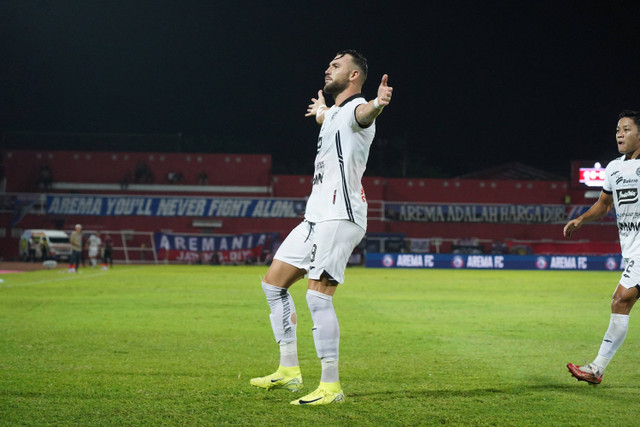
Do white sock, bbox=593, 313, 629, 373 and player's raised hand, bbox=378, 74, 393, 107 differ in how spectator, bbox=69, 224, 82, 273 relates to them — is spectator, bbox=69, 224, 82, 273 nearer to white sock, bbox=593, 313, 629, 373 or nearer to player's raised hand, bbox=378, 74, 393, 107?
white sock, bbox=593, 313, 629, 373

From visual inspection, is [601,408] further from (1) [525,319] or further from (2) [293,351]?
(1) [525,319]

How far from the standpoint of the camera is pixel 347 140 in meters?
5.53

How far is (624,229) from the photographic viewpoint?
6.72 meters

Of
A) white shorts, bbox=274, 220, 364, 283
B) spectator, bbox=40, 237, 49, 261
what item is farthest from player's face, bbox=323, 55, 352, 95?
spectator, bbox=40, 237, 49, 261

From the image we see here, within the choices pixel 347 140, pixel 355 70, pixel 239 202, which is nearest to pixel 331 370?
pixel 347 140

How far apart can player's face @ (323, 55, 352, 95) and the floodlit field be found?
256cm

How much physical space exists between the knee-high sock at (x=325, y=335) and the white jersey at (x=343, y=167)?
2.17 feet

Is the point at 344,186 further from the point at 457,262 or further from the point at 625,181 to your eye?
the point at 457,262

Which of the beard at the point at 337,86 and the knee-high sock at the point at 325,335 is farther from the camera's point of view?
the beard at the point at 337,86

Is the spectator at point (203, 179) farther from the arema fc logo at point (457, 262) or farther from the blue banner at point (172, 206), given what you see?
the arema fc logo at point (457, 262)

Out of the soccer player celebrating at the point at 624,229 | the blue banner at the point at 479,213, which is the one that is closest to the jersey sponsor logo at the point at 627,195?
the soccer player celebrating at the point at 624,229

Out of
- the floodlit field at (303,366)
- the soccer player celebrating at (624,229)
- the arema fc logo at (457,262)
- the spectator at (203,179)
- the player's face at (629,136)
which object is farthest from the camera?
the spectator at (203,179)

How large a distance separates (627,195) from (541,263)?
34.3 m

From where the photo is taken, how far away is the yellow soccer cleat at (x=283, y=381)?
19.2 feet
